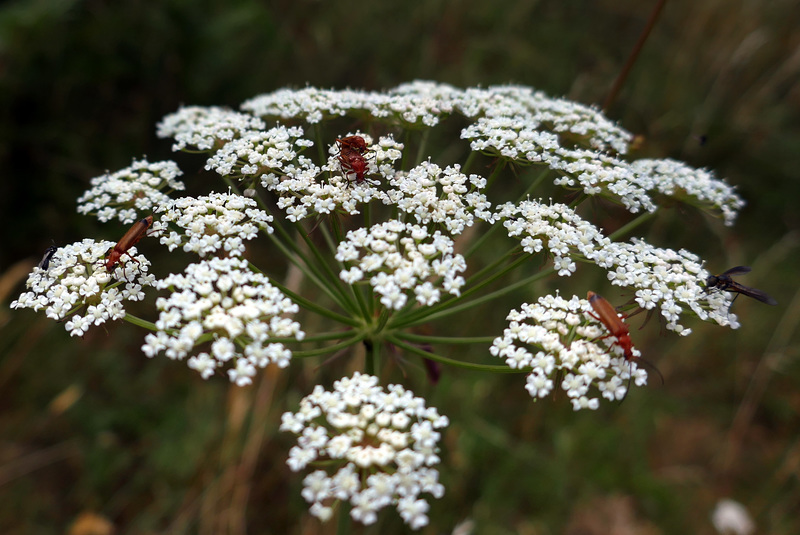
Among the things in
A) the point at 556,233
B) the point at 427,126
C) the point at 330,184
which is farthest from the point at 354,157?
the point at 556,233

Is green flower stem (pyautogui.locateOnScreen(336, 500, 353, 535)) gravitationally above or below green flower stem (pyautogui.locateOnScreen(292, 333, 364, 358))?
below

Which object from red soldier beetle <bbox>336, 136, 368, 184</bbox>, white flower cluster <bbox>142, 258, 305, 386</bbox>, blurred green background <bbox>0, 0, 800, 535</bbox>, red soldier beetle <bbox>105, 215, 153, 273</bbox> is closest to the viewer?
white flower cluster <bbox>142, 258, 305, 386</bbox>

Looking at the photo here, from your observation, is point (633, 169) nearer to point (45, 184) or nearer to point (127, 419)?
point (127, 419)

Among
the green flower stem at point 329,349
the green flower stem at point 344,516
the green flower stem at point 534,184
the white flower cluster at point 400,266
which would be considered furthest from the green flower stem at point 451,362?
the green flower stem at point 534,184

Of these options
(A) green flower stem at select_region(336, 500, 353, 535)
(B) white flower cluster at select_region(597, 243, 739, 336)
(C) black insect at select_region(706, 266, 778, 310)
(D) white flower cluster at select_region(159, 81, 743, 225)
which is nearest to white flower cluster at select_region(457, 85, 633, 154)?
(D) white flower cluster at select_region(159, 81, 743, 225)

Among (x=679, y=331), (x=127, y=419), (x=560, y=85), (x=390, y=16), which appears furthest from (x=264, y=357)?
(x=390, y=16)

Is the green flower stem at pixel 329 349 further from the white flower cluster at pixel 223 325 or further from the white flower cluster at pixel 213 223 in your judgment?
the white flower cluster at pixel 213 223

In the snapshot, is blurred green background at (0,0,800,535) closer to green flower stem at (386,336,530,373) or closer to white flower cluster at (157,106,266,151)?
green flower stem at (386,336,530,373)

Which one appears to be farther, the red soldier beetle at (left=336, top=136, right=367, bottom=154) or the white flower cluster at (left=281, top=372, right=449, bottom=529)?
the red soldier beetle at (left=336, top=136, right=367, bottom=154)
